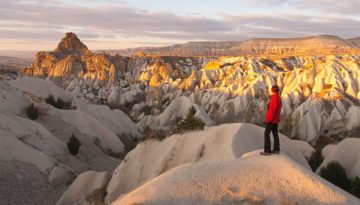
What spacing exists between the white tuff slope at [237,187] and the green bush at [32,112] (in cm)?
2447

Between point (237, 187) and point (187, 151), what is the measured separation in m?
10.1

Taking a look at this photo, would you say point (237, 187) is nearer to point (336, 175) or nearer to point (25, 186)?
point (336, 175)

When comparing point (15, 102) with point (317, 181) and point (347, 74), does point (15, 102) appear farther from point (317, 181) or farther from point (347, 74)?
point (347, 74)

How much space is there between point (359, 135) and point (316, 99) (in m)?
8.71

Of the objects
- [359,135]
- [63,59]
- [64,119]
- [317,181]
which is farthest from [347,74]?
[63,59]

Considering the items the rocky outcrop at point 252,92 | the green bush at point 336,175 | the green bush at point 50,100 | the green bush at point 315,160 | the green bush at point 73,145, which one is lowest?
the rocky outcrop at point 252,92

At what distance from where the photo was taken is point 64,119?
34281 mm

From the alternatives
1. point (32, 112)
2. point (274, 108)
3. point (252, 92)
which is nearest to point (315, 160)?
point (274, 108)

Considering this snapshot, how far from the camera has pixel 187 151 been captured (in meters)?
19.3

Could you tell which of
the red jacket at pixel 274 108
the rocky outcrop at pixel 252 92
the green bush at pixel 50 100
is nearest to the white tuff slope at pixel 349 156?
the red jacket at pixel 274 108

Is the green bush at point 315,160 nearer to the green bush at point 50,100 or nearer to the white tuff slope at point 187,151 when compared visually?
the white tuff slope at point 187,151

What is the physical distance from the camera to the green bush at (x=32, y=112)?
1265 inches

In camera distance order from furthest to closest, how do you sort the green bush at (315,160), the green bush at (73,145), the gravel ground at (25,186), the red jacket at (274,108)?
the green bush at (73,145) → the green bush at (315,160) → the gravel ground at (25,186) → the red jacket at (274,108)

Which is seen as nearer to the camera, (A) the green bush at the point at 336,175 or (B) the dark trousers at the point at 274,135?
(B) the dark trousers at the point at 274,135
